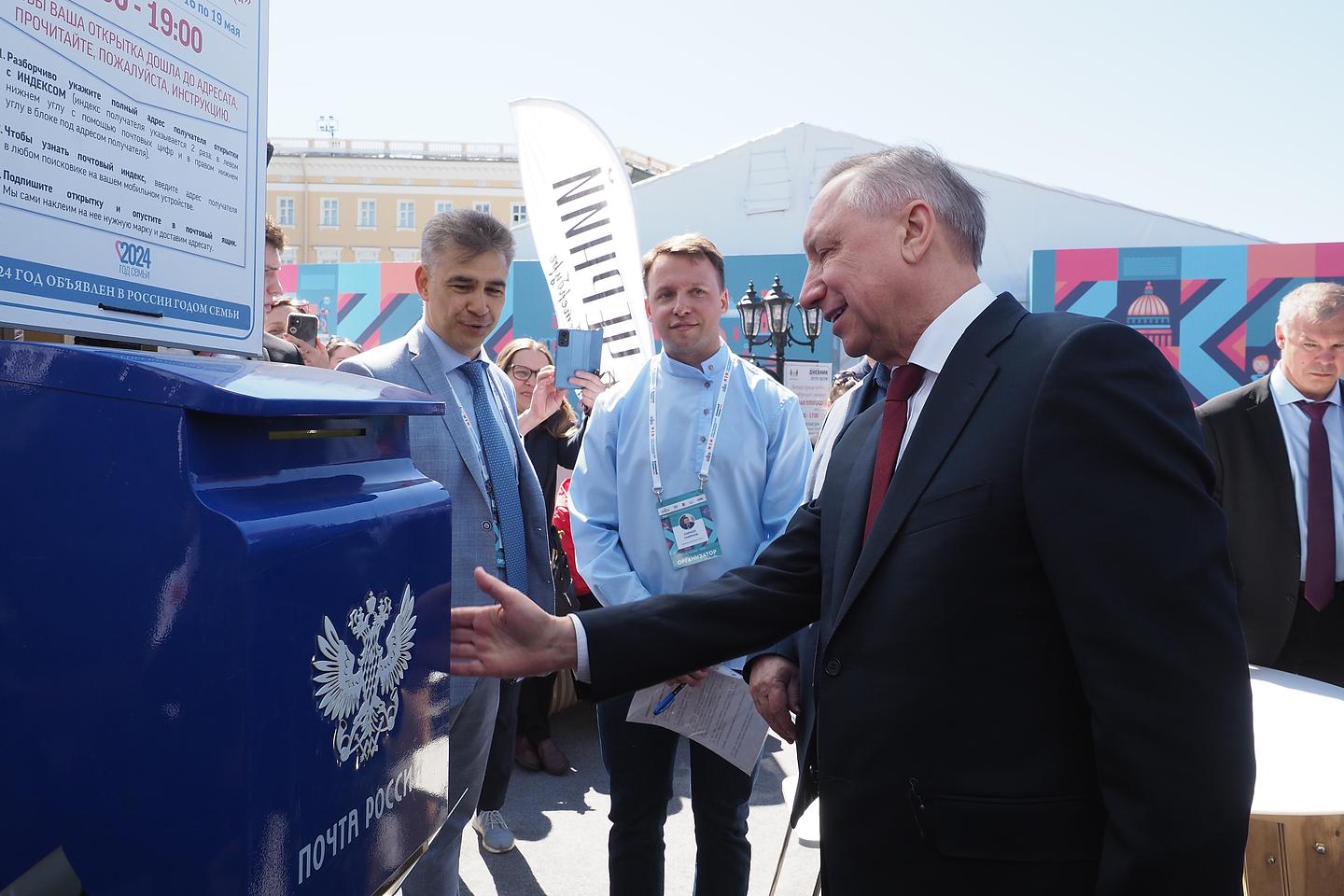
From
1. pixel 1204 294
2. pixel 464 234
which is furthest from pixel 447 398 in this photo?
Answer: pixel 1204 294

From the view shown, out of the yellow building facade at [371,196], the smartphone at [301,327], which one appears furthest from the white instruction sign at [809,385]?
the yellow building facade at [371,196]

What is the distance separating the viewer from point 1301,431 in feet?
11.2

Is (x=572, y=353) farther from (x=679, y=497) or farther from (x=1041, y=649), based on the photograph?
(x=1041, y=649)

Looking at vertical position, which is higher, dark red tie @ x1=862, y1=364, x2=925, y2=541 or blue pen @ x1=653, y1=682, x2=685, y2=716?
dark red tie @ x1=862, y1=364, x2=925, y2=541

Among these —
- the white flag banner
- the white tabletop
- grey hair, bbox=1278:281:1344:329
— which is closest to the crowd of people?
the white tabletop

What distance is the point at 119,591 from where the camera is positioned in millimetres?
838

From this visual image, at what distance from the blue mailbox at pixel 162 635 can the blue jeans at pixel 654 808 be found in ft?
5.20

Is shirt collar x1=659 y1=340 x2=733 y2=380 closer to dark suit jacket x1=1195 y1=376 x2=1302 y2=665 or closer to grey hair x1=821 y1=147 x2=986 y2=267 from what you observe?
grey hair x1=821 y1=147 x2=986 y2=267

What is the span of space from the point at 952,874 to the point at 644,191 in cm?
1910

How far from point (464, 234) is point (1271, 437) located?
2.87 metres

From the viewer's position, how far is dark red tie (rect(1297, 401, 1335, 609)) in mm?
3182

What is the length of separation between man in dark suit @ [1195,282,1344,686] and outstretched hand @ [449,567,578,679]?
2640mm

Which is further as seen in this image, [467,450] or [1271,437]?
[1271,437]

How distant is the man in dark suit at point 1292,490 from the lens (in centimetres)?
320
